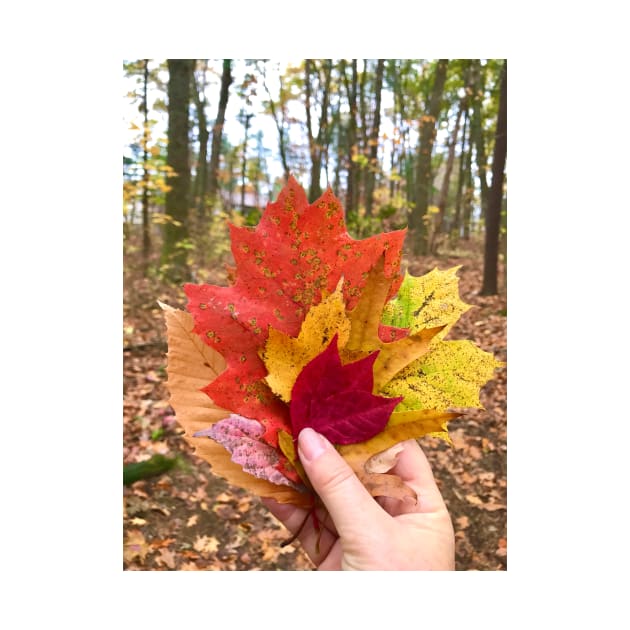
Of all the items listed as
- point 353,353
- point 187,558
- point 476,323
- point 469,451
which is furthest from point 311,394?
point 476,323

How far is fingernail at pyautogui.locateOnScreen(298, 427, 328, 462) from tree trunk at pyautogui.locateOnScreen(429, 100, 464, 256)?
2.25m

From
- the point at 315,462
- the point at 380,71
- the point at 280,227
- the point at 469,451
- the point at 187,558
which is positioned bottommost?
the point at 187,558

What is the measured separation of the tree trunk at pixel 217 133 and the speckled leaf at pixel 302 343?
5.95 feet

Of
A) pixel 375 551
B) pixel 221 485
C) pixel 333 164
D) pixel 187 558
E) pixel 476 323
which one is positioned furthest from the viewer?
pixel 333 164

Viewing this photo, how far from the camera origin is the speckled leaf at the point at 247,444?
0.43m

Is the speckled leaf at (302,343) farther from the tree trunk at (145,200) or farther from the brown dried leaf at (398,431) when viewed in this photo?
the tree trunk at (145,200)

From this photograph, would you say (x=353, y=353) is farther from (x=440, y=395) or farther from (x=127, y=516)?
(x=127, y=516)

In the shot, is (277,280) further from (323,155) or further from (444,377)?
(323,155)

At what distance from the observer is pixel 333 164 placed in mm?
2523

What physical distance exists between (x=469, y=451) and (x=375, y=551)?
4.99 ft

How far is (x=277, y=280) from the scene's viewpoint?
461 millimetres

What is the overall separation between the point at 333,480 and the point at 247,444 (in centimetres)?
9

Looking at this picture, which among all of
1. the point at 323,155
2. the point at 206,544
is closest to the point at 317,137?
the point at 323,155

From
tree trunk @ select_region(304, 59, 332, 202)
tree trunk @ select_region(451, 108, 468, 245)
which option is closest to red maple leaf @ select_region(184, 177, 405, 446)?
tree trunk @ select_region(304, 59, 332, 202)
